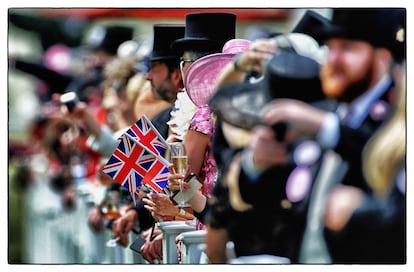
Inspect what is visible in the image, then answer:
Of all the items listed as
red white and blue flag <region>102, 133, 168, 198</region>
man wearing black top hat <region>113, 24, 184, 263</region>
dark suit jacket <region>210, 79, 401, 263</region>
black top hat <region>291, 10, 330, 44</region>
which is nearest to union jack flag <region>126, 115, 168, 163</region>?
red white and blue flag <region>102, 133, 168, 198</region>

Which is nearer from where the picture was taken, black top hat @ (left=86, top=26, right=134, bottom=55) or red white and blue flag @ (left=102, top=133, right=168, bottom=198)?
red white and blue flag @ (left=102, top=133, right=168, bottom=198)

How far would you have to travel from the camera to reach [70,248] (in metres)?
10.3

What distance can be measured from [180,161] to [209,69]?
536 mm

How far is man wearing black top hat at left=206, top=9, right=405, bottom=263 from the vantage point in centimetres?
942

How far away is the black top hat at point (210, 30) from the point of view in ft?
32.5

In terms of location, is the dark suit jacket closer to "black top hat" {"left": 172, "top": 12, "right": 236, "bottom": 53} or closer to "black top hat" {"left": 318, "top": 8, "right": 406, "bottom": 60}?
"black top hat" {"left": 318, "top": 8, "right": 406, "bottom": 60}

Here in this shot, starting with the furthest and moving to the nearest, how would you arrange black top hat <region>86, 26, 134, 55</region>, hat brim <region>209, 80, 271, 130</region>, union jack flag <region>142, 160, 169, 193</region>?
black top hat <region>86, 26, 134, 55</region> < union jack flag <region>142, 160, 169, 193</region> < hat brim <region>209, 80, 271, 130</region>

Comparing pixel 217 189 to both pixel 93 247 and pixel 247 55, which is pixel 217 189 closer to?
pixel 247 55

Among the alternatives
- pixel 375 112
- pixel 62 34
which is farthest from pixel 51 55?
pixel 375 112

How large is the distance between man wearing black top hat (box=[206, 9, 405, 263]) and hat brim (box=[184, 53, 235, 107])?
0.38m

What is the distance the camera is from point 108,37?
34.0 ft

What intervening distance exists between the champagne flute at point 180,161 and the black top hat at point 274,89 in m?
0.31

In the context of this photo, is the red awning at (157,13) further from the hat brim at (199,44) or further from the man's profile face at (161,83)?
the man's profile face at (161,83)

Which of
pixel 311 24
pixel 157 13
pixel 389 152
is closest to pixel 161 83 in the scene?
pixel 157 13
